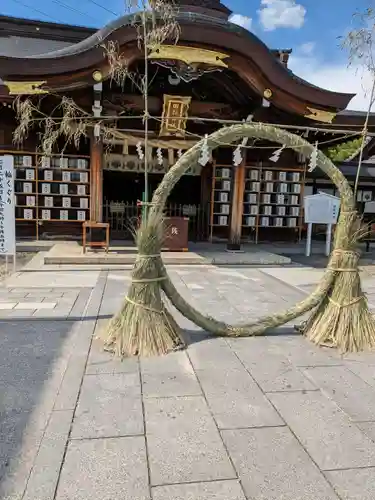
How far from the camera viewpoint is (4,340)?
405cm

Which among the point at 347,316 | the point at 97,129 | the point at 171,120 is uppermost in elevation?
the point at 171,120

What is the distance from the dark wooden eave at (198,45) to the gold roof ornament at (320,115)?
47 centimetres

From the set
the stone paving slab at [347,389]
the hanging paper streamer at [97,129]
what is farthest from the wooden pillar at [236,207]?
the stone paving slab at [347,389]

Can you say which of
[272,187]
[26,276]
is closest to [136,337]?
[26,276]

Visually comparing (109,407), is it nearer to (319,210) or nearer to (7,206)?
(7,206)

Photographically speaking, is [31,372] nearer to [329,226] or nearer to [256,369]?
[256,369]

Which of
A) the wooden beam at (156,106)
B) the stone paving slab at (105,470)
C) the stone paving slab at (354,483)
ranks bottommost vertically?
the stone paving slab at (105,470)

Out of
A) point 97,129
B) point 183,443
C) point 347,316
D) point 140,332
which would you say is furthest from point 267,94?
point 183,443

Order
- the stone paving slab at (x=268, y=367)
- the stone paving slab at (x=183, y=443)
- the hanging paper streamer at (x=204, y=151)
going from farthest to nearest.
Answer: the hanging paper streamer at (x=204, y=151)
the stone paving slab at (x=268, y=367)
the stone paving slab at (x=183, y=443)

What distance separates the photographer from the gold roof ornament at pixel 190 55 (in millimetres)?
8414

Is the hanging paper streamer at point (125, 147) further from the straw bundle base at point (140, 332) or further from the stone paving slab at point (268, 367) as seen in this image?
the stone paving slab at point (268, 367)

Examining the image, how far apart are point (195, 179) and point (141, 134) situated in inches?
133

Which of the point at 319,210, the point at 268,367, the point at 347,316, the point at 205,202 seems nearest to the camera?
the point at 268,367

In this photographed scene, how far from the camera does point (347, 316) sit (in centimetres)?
401
